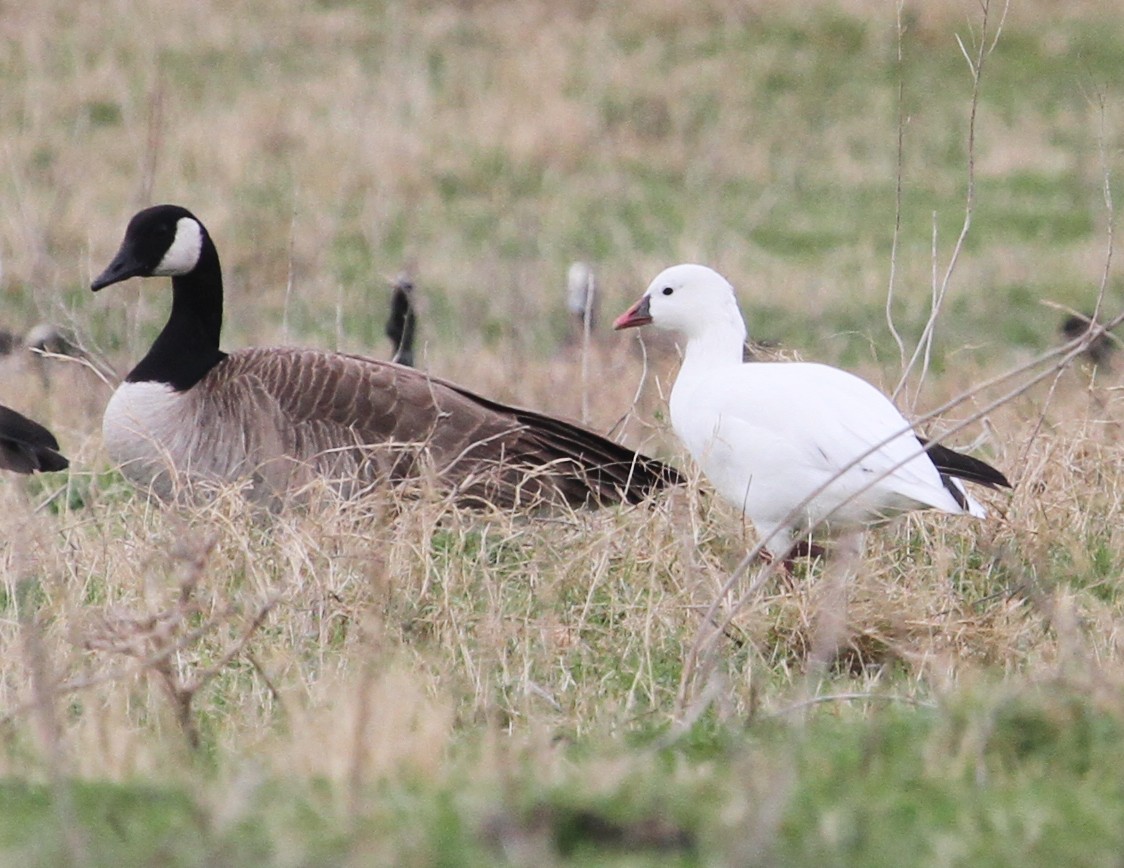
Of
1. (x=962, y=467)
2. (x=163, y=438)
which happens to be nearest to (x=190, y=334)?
(x=163, y=438)

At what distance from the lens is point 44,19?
20.5 metres

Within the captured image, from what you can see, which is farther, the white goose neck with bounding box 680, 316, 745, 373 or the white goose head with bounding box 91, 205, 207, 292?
the white goose head with bounding box 91, 205, 207, 292

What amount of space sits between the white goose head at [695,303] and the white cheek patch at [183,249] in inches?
85.5

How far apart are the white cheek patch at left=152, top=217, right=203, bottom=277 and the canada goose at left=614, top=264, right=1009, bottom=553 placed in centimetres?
258

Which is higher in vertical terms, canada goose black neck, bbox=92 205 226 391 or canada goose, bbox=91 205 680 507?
canada goose black neck, bbox=92 205 226 391

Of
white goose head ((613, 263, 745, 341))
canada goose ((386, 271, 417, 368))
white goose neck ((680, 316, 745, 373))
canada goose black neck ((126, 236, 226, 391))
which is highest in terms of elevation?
white goose head ((613, 263, 745, 341))

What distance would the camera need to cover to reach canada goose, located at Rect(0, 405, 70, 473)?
6637 millimetres

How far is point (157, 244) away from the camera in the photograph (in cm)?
752

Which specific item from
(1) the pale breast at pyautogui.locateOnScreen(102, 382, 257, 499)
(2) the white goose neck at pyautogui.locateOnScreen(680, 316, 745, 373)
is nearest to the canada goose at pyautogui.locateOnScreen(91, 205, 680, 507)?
(1) the pale breast at pyautogui.locateOnScreen(102, 382, 257, 499)

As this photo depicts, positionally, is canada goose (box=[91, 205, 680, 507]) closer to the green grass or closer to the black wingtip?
the black wingtip

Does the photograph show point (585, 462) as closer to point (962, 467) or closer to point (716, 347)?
point (716, 347)

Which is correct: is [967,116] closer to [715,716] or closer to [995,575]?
[995,575]

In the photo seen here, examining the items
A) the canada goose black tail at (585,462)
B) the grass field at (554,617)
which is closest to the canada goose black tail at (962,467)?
the grass field at (554,617)

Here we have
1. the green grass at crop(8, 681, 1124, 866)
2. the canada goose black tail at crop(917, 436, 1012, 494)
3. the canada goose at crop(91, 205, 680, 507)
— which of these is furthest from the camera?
the canada goose at crop(91, 205, 680, 507)
